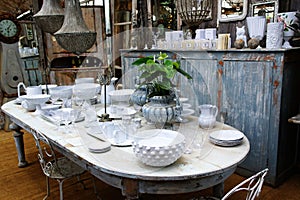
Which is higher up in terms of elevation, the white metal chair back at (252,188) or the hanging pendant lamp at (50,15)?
the hanging pendant lamp at (50,15)

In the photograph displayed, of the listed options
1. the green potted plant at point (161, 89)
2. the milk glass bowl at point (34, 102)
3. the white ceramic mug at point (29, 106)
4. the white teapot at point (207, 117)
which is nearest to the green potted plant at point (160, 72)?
the green potted plant at point (161, 89)

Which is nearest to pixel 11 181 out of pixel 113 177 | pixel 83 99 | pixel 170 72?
pixel 83 99

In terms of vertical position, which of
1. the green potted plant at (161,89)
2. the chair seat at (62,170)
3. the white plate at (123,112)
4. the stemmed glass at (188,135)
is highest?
the green potted plant at (161,89)

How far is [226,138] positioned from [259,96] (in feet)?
3.06

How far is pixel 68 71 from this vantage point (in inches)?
191

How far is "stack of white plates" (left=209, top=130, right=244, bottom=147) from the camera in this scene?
158 cm

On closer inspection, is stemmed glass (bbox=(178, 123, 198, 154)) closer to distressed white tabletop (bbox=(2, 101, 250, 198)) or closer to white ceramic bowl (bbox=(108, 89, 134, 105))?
distressed white tabletop (bbox=(2, 101, 250, 198))

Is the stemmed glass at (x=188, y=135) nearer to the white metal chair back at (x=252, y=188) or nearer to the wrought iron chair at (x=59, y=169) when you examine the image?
the white metal chair back at (x=252, y=188)

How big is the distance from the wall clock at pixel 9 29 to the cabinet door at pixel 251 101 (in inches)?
131

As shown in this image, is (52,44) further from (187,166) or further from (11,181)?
(187,166)

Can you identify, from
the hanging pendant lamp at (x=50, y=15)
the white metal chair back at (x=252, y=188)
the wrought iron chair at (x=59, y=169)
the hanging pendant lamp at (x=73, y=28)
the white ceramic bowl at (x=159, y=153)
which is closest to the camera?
the white metal chair back at (x=252, y=188)

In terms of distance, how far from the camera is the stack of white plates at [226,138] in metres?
1.58

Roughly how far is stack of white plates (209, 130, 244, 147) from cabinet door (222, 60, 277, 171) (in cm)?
78

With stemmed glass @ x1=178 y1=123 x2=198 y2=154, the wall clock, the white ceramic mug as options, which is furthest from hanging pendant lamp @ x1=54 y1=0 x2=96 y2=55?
the wall clock
